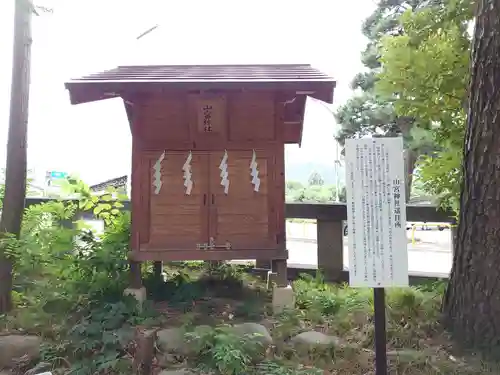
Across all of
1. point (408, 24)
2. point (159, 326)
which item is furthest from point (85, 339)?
point (408, 24)

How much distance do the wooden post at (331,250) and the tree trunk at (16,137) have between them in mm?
4306

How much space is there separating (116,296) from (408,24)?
466 cm

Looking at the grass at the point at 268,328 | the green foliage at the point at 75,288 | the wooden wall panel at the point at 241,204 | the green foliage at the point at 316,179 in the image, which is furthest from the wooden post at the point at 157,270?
the green foliage at the point at 316,179

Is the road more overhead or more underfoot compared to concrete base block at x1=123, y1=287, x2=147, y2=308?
more underfoot

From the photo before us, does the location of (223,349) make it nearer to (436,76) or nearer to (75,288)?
(75,288)

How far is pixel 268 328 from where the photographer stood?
4.51m

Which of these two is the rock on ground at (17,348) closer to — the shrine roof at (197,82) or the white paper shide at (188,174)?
the white paper shide at (188,174)

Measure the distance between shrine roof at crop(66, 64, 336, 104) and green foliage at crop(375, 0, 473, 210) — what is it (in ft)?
2.47

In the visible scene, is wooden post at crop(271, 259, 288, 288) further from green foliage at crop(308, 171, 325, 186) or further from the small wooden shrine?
green foliage at crop(308, 171, 325, 186)

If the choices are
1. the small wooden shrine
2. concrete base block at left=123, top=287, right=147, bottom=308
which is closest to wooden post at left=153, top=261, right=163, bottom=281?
concrete base block at left=123, top=287, right=147, bottom=308

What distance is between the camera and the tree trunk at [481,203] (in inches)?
147

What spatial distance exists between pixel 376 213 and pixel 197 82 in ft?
8.11

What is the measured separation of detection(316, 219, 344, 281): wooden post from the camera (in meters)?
6.51

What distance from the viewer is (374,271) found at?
3.10 metres
